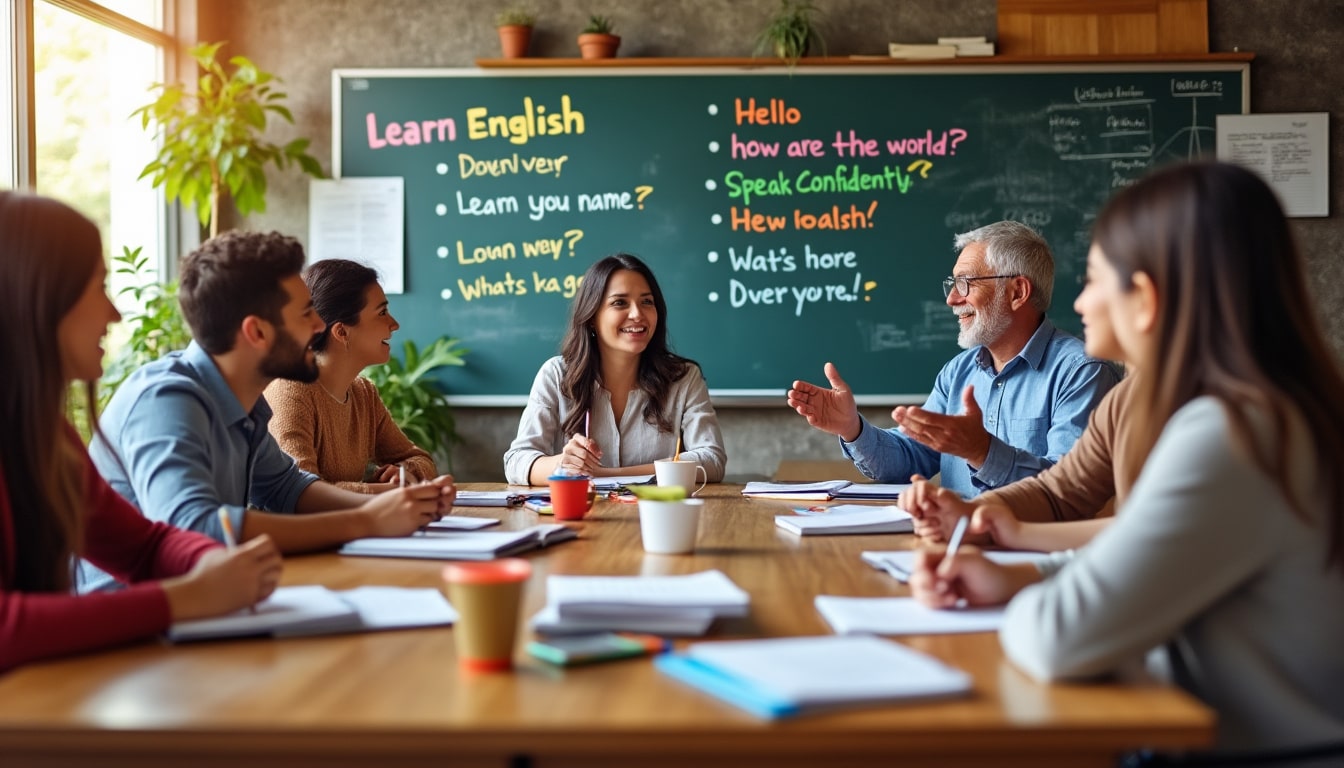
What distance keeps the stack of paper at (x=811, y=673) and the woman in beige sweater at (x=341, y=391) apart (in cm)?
167

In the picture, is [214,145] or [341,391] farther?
[214,145]

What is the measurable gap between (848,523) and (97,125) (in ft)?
10.3

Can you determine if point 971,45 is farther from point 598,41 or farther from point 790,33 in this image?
point 598,41

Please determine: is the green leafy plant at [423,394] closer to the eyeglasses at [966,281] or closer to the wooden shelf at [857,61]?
the wooden shelf at [857,61]

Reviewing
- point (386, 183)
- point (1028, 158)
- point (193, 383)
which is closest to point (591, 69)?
point (386, 183)

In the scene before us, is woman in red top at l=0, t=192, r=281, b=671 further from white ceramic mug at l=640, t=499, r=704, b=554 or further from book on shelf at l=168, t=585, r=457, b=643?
white ceramic mug at l=640, t=499, r=704, b=554

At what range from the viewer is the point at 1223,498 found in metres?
1.11

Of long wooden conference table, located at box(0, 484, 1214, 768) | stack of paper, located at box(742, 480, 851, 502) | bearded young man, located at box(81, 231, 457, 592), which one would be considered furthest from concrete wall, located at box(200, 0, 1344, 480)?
long wooden conference table, located at box(0, 484, 1214, 768)

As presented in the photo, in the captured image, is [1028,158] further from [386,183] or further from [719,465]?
[386,183]

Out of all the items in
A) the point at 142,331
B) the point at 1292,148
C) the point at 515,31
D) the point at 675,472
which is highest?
the point at 515,31

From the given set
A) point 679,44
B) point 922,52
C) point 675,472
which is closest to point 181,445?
point 675,472

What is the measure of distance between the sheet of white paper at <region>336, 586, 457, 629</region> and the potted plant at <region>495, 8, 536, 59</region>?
3140 mm

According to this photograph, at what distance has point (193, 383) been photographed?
6.14 ft

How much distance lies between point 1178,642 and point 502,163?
11.7ft
